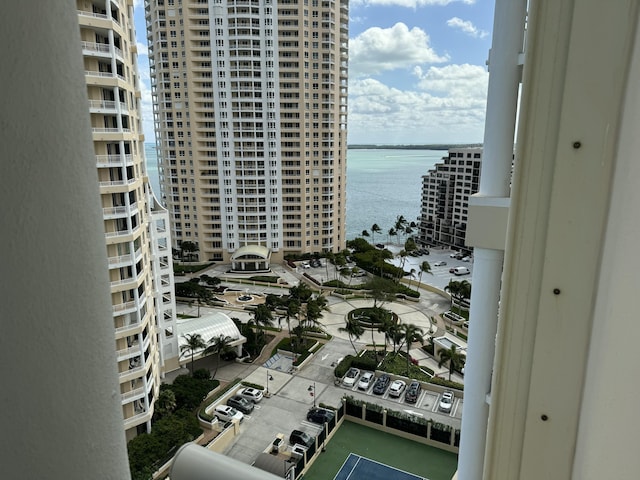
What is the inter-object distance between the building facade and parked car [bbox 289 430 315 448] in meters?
20.2

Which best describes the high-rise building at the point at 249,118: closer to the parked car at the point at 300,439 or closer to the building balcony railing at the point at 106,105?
the parked car at the point at 300,439

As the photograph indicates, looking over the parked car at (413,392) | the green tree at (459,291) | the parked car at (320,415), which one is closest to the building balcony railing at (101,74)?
the parked car at (320,415)

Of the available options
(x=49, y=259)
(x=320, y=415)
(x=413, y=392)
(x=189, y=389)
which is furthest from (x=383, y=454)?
(x=49, y=259)

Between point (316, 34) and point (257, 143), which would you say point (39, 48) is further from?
point (316, 34)

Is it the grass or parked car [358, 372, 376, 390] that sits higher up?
parked car [358, 372, 376, 390]

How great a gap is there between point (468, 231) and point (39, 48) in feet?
3.94

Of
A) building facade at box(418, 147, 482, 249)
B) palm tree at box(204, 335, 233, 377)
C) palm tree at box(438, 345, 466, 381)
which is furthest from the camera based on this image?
building facade at box(418, 147, 482, 249)

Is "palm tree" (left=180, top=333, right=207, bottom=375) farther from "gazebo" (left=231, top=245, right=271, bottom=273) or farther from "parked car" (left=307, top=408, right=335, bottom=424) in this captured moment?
"gazebo" (left=231, top=245, right=271, bottom=273)

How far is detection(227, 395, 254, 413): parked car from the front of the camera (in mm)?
10867

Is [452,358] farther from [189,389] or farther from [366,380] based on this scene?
[189,389]

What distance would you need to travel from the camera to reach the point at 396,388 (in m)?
11.8

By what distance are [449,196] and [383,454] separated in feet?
72.1

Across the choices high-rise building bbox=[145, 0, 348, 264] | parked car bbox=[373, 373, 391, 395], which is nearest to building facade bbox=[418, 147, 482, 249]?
high-rise building bbox=[145, 0, 348, 264]

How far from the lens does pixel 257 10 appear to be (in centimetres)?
2294
